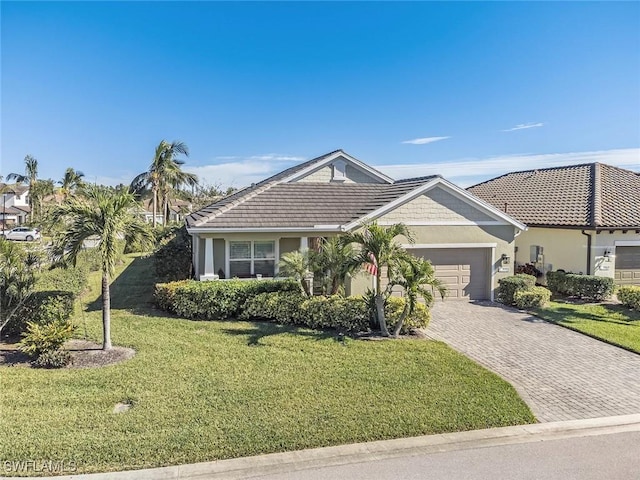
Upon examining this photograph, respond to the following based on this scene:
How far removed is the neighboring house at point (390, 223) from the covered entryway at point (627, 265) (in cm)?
507

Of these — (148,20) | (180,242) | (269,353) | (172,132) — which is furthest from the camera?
(172,132)

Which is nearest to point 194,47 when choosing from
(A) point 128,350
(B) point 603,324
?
(A) point 128,350

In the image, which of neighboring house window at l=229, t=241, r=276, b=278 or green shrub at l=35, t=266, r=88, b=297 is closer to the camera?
green shrub at l=35, t=266, r=88, b=297

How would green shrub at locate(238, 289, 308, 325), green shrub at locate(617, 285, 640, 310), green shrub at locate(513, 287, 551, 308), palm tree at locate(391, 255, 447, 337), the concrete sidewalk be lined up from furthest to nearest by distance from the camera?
green shrub at locate(513, 287, 551, 308) < green shrub at locate(617, 285, 640, 310) < green shrub at locate(238, 289, 308, 325) < palm tree at locate(391, 255, 447, 337) < the concrete sidewalk

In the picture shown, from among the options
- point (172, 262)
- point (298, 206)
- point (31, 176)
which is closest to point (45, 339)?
point (172, 262)

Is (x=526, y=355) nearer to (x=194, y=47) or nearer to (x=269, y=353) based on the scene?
(x=269, y=353)

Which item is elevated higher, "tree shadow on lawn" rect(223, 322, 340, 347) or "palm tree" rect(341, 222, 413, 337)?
"palm tree" rect(341, 222, 413, 337)

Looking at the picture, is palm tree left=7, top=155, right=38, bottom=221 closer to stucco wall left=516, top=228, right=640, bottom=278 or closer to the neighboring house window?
the neighboring house window

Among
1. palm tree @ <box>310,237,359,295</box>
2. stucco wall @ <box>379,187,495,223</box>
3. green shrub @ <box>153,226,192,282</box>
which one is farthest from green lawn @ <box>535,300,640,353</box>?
green shrub @ <box>153,226,192,282</box>

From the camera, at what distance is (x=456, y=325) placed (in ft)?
44.3

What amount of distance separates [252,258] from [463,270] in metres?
8.11

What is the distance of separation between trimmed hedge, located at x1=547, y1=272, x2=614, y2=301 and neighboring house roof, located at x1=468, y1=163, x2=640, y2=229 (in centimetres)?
211

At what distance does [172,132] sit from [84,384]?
37778mm

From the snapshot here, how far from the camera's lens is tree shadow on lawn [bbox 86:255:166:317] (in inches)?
587
